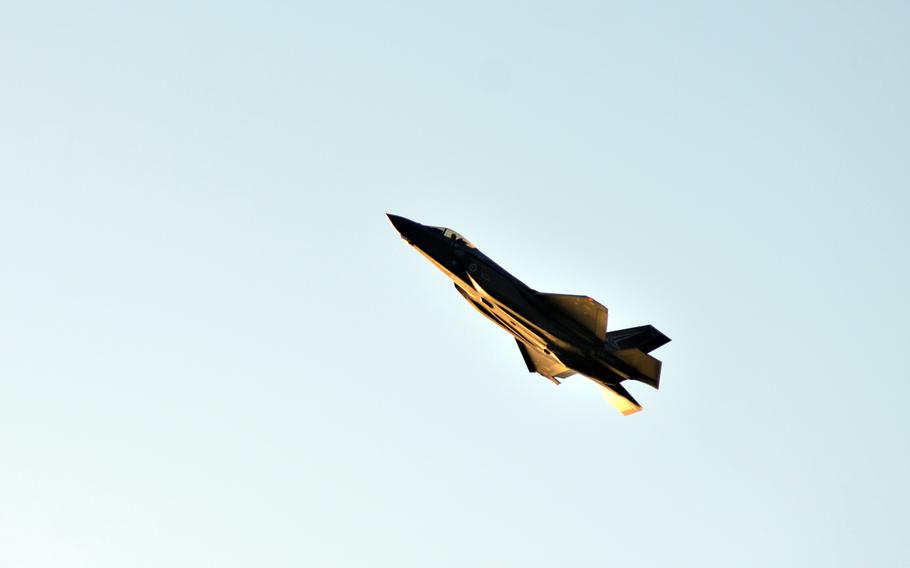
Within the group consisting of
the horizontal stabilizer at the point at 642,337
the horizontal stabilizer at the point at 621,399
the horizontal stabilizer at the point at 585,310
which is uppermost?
the horizontal stabilizer at the point at 642,337

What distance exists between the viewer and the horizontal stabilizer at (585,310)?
5178 centimetres

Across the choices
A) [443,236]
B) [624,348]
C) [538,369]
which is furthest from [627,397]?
[443,236]

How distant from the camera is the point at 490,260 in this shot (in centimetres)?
5516

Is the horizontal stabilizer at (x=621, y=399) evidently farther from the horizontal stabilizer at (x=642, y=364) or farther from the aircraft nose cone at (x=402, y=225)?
the aircraft nose cone at (x=402, y=225)

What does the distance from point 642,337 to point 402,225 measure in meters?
11.8

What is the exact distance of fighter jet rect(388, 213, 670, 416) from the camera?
5288cm

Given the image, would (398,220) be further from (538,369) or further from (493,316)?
(538,369)

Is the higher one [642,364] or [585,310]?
[585,310]

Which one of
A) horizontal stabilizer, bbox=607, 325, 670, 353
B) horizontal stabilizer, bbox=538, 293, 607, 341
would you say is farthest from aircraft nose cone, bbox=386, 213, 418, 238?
horizontal stabilizer, bbox=607, 325, 670, 353

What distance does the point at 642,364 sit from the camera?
53.3 meters

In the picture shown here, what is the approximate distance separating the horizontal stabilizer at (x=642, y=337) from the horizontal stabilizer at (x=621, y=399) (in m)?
2.31

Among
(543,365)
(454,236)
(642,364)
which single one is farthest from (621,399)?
(454,236)

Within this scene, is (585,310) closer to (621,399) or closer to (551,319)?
(551,319)

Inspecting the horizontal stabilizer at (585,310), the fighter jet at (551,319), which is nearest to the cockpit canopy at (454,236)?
the fighter jet at (551,319)
